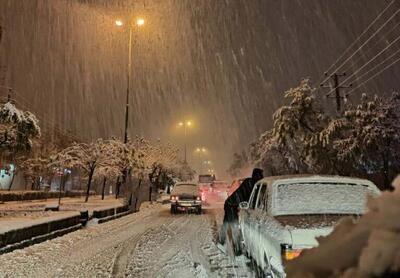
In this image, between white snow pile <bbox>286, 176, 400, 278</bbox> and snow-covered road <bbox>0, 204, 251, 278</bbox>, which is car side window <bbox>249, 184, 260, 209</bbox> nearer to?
snow-covered road <bbox>0, 204, 251, 278</bbox>

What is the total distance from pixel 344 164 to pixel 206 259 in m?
18.3

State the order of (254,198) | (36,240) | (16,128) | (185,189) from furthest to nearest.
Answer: (185,189) < (16,128) < (36,240) < (254,198)

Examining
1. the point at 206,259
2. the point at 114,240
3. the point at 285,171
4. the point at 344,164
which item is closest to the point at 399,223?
the point at 206,259

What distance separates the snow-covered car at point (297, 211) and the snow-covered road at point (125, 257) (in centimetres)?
208

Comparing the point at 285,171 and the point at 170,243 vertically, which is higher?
the point at 285,171

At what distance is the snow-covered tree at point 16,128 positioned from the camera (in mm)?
17594

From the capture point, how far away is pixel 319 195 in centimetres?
631

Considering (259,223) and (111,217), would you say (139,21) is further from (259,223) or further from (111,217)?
(259,223)

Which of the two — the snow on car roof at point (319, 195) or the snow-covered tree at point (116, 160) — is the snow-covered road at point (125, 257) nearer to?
the snow on car roof at point (319, 195)

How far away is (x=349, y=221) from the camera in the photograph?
2.14 metres

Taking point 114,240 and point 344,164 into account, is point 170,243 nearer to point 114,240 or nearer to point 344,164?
point 114,240

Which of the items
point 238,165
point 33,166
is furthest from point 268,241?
point 238,165

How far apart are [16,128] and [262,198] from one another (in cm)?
1391

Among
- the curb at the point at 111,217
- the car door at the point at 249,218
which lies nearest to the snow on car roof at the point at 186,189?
the curb at the point at 111,217
